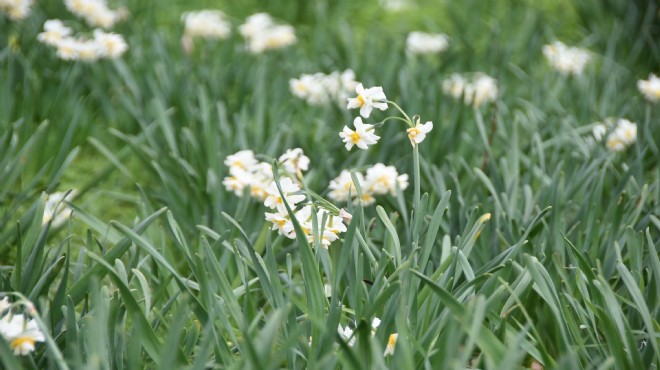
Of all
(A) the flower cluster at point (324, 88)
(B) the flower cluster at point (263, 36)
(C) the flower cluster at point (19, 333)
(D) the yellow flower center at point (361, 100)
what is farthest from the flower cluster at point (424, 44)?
(C) the flower cluster at point (19, 333)

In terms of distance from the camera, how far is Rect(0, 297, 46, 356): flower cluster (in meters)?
1.21

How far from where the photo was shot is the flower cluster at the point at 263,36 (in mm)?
3312

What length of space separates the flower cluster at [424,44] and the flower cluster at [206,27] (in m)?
0.80

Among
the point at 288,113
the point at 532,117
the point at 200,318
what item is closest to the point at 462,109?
the point at 532,117

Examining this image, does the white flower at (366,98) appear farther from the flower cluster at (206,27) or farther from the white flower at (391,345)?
the flower cluster at (206,27)

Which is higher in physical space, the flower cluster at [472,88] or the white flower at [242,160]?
the white flower at [242,160]

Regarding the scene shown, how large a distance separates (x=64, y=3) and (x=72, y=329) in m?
2.40

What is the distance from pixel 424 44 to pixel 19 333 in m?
2.53

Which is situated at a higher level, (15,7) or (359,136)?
(359,136)

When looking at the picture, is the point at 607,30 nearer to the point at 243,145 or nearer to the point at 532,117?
the point at 532,117

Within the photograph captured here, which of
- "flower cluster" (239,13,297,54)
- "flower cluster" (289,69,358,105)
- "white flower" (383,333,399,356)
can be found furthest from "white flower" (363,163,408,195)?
"flower cluster" (239,13,297,54)

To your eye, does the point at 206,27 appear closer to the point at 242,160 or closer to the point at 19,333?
the point at 242,160

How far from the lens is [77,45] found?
2650 mm

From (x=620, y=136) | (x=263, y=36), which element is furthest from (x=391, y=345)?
(x=263, y=36)
